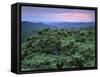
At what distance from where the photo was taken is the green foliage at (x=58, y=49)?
11.9 feet

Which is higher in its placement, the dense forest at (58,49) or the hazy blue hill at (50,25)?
the hazy blue hill at (50,25)

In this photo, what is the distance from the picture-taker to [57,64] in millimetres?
3771

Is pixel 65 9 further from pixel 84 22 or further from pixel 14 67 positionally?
pixel 14 67

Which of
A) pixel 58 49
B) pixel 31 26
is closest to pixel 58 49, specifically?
pixel 58 49

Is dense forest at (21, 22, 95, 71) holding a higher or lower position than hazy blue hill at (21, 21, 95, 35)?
lower

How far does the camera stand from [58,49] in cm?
378

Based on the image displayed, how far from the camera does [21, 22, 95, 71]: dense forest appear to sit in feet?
11.9

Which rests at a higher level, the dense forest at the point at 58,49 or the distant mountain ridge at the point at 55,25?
the distant mountain ridge at the point at 55,25

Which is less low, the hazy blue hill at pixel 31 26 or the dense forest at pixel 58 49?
the hazy blue hill at pixel 31 26

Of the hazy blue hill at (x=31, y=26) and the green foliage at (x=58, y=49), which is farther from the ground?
the hazy blue hill at (x=31, y=26)

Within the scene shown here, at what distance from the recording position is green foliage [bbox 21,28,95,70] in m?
3.62

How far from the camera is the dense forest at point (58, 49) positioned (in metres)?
3.61

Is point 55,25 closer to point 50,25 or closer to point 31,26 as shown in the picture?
point 50,25

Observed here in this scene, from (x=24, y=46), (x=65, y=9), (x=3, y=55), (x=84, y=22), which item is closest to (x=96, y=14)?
(x=84, y=22)
